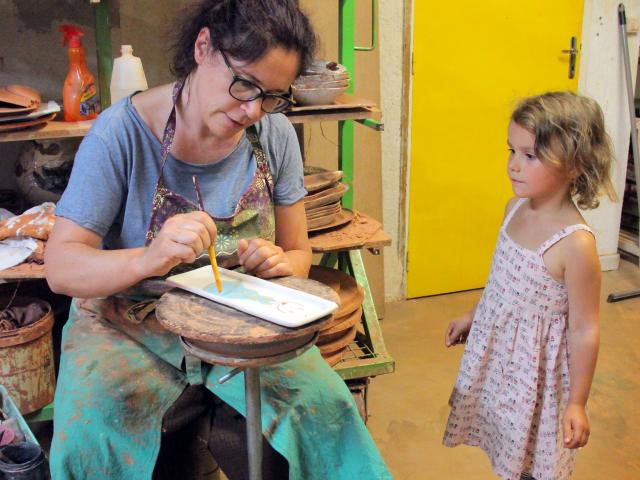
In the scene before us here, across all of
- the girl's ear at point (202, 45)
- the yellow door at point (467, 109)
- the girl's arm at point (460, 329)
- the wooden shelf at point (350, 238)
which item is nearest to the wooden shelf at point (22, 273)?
the wooden shelf at point (350, 238)

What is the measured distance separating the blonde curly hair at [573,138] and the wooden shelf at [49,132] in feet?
4.47

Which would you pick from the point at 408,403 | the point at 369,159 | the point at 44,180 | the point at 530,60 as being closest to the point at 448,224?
the point at 369,159

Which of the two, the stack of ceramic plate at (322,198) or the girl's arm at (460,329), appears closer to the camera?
the girl's arm at (460,329)

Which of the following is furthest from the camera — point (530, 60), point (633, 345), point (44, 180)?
point (530, 60)

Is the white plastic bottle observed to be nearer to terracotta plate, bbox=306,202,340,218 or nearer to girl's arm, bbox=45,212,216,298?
terracotta plate, bbox=306,202,340,218

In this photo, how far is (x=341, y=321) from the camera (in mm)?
2379

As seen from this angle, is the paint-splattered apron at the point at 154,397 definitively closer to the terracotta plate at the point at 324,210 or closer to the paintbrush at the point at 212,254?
the paintbrush at the point at 212,254

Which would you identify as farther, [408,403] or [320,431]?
[408,403]

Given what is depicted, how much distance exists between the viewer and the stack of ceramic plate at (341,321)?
7.79 ft

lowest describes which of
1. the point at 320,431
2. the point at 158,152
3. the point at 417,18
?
the point at 320,431

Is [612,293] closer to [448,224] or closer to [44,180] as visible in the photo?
[448,224]

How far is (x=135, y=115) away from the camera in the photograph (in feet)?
5.46

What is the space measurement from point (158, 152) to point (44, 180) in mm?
1055

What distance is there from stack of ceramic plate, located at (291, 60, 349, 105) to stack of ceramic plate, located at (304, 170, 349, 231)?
0.95 ft
